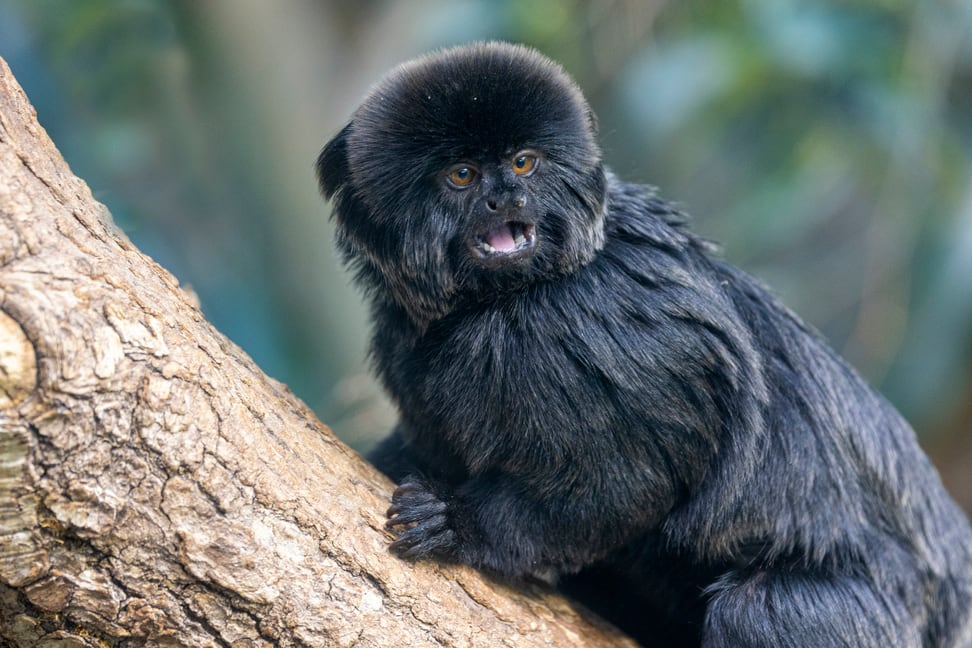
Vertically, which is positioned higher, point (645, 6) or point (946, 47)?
point (645, 6)

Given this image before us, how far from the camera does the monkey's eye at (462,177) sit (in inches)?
112

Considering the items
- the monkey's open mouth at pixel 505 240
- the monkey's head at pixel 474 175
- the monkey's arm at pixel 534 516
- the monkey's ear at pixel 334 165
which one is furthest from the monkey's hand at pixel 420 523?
the monkey's ear at pixel 334 165

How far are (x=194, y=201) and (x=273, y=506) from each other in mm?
3648

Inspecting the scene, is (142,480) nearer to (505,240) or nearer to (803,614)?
(505,240)

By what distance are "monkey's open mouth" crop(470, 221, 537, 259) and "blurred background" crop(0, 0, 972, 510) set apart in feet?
8.42

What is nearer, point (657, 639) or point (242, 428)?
point (242, 428)

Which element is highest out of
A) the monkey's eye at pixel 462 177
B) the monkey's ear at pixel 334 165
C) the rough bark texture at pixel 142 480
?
the monkey's ear at pixel 334 165

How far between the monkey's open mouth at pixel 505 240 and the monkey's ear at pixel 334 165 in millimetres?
469

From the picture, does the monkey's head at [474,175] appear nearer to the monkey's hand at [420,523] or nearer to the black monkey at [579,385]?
the black monkey at [579,385]

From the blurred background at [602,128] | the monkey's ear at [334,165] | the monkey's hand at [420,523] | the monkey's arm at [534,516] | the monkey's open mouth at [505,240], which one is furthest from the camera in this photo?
the blurred background at [602,128]

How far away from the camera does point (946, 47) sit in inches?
216

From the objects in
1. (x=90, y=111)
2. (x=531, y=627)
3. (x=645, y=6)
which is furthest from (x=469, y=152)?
(x=645, y=6)

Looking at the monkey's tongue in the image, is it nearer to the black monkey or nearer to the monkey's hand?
the black monkey

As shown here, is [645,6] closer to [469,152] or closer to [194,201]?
[194,201]
